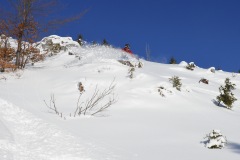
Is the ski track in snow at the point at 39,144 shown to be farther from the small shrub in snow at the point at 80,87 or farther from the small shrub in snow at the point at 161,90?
the small shrub in snow at the point at 161,90

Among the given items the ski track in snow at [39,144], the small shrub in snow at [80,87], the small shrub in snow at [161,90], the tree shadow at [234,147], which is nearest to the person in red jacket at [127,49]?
the small shrub in snow at [161,90]

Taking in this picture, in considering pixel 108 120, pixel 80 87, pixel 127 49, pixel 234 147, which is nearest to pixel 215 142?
pixel 234 147

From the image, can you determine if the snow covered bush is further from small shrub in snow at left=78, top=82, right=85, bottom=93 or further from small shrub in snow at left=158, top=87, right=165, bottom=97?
small shrub in snow at left=78, top=82, right=85, bottom=93

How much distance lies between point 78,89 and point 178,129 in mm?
3673

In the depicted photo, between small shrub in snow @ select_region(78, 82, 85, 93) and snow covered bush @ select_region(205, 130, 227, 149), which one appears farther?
small shrub in snow @ select_region(78, 82, 85, 93)

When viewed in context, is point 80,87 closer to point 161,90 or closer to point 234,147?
point 161,90

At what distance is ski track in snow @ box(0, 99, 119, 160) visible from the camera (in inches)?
183

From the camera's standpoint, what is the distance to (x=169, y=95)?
9.49 m

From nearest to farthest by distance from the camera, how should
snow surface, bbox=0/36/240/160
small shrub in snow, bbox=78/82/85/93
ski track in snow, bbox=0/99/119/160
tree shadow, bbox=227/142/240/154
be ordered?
ski track in snow, bbox=0/99/119/160
snow surface, bbox=0/36/240/160
tree shadow, bbox=227/142/240/154
small shrub in snow, bbox=78/82/85/93

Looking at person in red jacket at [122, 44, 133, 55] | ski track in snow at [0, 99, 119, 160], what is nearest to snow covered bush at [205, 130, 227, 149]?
ski track in snow at [0, 99, 119, 160]

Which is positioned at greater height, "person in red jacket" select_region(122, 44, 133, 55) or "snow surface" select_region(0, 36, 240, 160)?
"person in red jacket" select_region(122, 44, 133, 55)

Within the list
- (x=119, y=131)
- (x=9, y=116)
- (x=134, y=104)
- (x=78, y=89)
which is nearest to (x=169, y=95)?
(x=134, y=104)

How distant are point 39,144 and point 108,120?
2218 mm

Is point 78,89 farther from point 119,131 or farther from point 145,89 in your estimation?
point 119,131
